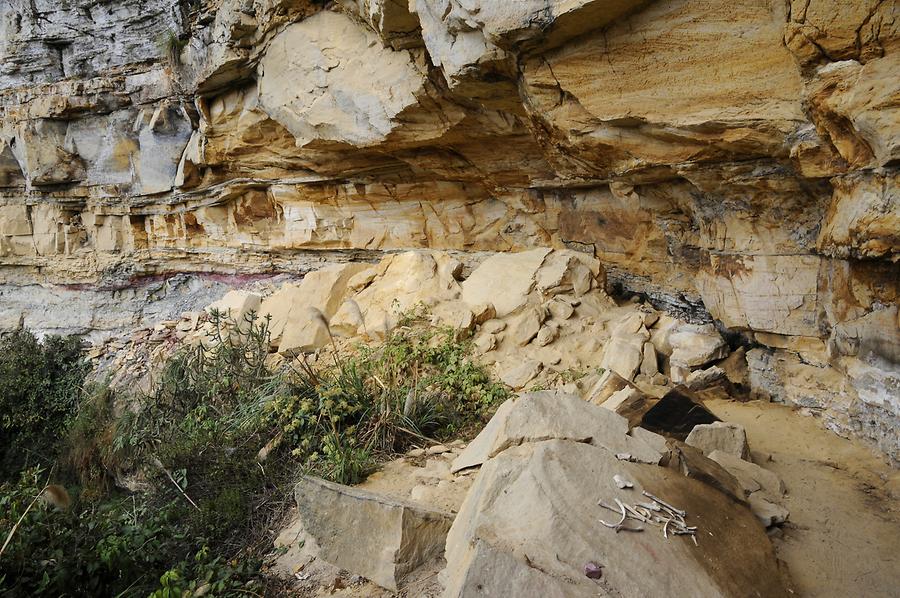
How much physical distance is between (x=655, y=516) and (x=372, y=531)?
119cm

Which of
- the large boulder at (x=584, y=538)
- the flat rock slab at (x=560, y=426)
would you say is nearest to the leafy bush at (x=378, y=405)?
the flat rock slab at (x=560, y=426)

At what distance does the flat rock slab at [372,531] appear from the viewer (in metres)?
2.26

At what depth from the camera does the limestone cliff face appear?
3.00 metres

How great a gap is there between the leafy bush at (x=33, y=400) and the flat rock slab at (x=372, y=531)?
5.10m

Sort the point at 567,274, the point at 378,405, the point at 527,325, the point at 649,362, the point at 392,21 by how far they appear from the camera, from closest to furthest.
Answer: the point at 378,405
the point at 649,362
the point at 392,21
the point at 527,325
the point at 567,274

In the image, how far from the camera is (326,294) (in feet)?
19.3

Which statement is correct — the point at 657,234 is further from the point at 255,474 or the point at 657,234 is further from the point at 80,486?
the point at 80,486

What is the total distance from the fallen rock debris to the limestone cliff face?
1862mm

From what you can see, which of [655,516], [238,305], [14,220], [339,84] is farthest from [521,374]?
[14,220]

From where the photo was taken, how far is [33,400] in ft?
21.8

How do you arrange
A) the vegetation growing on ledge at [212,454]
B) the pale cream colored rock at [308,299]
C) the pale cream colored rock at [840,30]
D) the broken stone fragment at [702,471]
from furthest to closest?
the pale cream colored rock at [308,299] → the pale cream colored rock at [840,30] → the vegetation growing on ledge at [212,454] → the broken stone fragment at [702,471]

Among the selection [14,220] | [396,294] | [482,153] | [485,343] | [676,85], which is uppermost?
[676,85]

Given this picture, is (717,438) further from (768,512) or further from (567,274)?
(567,274)

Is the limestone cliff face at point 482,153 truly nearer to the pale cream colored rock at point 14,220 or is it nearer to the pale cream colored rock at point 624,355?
the pale cream colored rock at point 14,220
